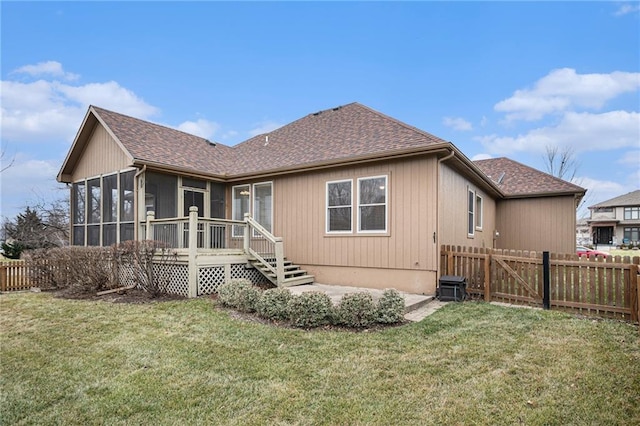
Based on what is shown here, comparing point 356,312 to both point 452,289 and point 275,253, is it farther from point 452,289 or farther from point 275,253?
point 275,253

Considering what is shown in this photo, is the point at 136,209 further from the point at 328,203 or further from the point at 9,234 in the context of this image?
the point at 9,234

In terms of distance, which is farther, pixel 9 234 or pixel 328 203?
pixel 9 234

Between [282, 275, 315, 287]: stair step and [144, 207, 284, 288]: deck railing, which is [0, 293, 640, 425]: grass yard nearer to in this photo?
[144, 207, 284, 288]: deck railing

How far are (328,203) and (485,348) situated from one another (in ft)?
19.2

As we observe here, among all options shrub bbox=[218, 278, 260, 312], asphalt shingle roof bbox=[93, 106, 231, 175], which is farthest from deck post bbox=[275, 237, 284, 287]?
asphalt shingle roof bbox=[93, 106, 231, 175]

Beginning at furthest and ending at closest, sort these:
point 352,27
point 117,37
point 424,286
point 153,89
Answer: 1. point 153,89
2. point 352,27
3. point 117,37
4. point 424,286

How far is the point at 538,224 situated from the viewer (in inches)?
557

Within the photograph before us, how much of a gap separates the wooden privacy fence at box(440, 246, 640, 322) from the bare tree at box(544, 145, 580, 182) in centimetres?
3073

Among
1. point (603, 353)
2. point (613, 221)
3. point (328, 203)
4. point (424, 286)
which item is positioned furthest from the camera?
point (613, 221)

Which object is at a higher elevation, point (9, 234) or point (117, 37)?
point (117, 37)

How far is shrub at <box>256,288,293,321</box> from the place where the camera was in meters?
5.97

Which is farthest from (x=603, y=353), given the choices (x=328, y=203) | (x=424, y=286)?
(x=328, y=203)

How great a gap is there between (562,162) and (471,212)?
27.6 metres

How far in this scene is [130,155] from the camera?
9633 millimetres
